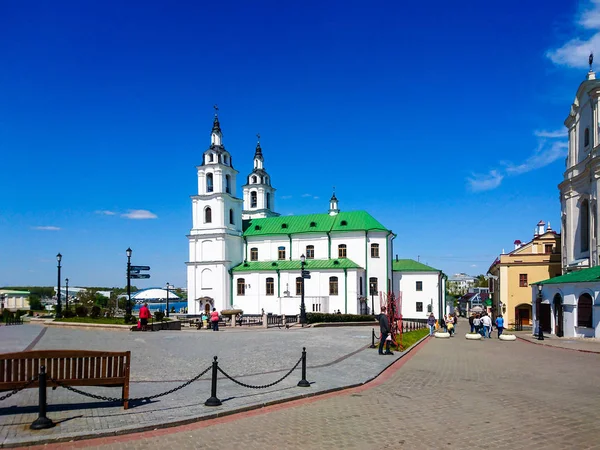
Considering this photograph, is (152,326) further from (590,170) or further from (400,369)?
(590,170)

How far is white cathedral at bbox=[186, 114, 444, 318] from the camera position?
53.0 meters

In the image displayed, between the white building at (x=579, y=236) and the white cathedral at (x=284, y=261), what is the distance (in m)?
20.4

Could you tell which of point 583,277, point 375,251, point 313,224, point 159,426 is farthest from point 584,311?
point 313,224

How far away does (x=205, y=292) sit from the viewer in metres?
56.7

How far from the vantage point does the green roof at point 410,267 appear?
58.8 meters

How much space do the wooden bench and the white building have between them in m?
25.3

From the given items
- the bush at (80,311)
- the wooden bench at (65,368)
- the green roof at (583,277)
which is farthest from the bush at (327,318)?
the wooden bench at (65,368)

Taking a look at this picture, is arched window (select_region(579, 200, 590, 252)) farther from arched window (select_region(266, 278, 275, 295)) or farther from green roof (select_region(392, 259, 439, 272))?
arched window (select_region(266, 278, 275, 295))

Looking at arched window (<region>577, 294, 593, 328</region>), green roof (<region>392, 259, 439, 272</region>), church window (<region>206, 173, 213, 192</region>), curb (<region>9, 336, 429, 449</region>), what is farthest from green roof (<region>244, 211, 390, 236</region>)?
curb (<region>9, 336, 429, 449</region>)

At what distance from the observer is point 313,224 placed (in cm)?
5784

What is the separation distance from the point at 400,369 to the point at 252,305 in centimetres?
4218

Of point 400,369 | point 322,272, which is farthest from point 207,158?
point 400,369

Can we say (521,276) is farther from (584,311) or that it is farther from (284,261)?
(284,261)

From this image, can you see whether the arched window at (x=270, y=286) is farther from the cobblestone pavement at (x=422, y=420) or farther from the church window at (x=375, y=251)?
the cobblestone pavement at (x=422, y=420)
